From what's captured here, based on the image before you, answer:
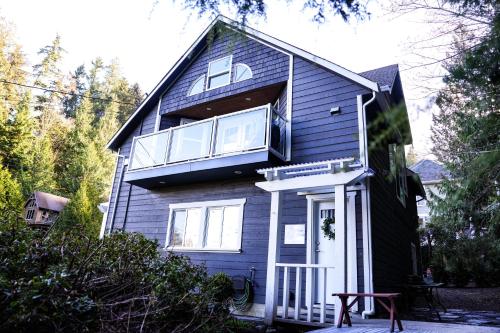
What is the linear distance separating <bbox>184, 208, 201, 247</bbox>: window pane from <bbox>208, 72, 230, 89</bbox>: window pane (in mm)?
3717

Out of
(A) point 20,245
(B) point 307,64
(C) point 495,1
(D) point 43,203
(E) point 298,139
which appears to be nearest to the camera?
(C) point 495,1

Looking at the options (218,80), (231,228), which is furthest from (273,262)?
(218,80)

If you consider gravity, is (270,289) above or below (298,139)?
below

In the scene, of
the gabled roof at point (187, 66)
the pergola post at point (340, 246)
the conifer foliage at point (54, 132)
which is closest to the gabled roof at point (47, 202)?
the conifer foliage at point (54, 132)

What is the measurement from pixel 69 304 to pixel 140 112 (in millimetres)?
9385

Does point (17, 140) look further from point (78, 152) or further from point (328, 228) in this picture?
point (328, 228)

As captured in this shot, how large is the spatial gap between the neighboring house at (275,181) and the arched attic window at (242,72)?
31 mm

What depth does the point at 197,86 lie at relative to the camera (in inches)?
410

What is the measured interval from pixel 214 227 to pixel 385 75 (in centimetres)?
608

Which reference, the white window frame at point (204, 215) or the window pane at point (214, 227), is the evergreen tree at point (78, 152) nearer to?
the white window frame at point (204, 215)

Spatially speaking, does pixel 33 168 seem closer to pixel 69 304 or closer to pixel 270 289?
pixel 270 289

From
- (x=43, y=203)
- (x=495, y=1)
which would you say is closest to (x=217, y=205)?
(x=495, y=1)

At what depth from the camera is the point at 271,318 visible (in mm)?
5527

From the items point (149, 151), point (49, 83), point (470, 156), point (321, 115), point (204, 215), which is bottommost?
point (204, 215)
